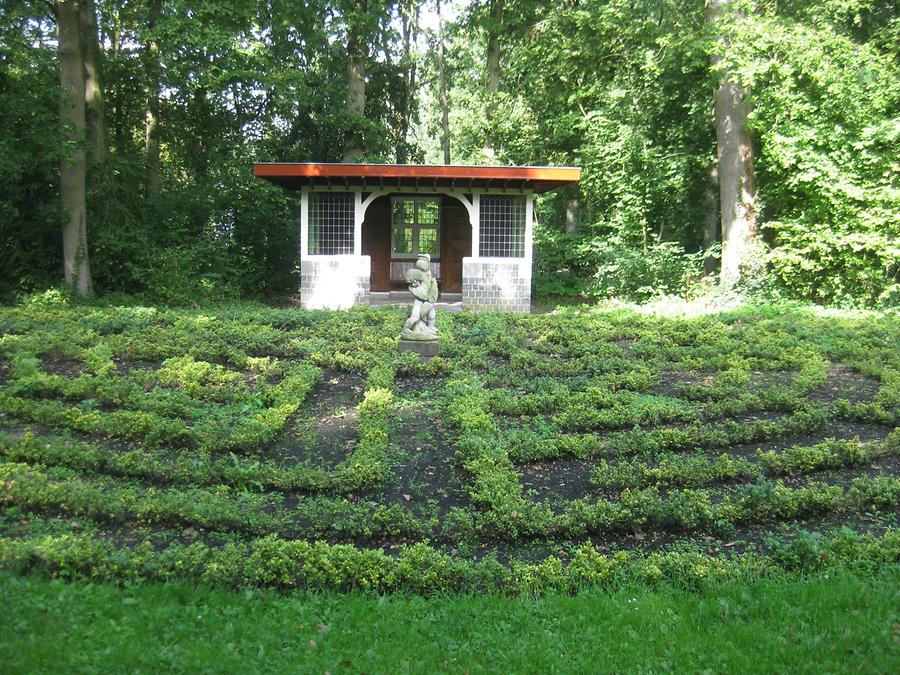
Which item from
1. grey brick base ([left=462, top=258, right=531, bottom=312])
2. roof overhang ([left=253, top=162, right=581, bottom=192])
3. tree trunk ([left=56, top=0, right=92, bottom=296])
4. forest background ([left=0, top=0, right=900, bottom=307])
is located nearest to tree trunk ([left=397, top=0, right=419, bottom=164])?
forest background ([left=0, top=0, right=900, bottom=307])

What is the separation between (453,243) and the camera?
703 inches

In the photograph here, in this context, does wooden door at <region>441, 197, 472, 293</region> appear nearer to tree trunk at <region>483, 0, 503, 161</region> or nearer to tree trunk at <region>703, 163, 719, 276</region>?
tree trunk at <region>483, 0, 503, 161</region>

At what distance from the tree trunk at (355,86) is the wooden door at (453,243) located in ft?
16.7

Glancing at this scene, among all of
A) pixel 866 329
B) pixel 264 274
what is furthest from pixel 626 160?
pixel 264 274

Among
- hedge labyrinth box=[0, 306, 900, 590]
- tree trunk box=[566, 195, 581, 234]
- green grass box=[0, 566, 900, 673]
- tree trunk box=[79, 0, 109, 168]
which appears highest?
tree trunk box=[79, 0, 109, 168]

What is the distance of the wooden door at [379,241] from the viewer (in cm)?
1753

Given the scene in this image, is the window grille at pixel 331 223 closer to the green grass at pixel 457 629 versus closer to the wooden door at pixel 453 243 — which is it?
the wooden door at pixel 453 243

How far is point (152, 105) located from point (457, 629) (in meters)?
19.0

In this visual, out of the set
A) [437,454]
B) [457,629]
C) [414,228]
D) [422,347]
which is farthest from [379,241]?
[457,629]

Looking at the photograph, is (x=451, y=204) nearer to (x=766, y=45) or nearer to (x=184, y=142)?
(x=766, y=45)

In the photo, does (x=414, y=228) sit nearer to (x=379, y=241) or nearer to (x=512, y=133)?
(x=379, y=241)

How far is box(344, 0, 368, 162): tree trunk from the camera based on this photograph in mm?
20891

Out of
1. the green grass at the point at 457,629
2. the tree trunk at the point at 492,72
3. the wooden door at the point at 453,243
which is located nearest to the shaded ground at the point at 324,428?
the green grass at the point at 457,629

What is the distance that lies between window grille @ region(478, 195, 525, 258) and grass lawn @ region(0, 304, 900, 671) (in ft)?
19.6
